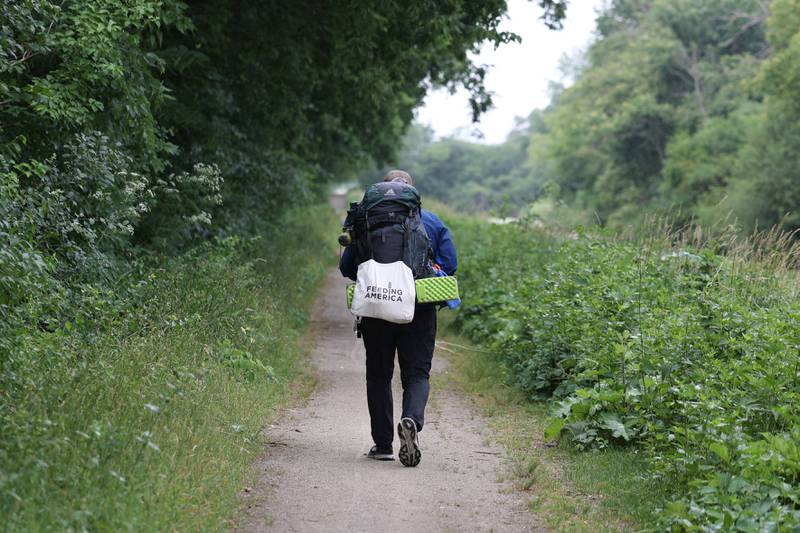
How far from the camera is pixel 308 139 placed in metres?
22.2

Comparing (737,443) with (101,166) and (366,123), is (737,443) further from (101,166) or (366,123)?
(366,123)

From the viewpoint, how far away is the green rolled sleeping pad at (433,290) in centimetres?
726

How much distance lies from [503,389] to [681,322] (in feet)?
8.79

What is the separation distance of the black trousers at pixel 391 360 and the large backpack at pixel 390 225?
1.41 feet

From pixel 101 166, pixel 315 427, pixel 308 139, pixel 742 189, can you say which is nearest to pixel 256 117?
pixel 308 139

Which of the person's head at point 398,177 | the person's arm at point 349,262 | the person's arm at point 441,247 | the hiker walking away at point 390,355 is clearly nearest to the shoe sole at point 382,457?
the hiker walking away at point 390,355

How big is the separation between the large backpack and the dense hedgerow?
1.93 m

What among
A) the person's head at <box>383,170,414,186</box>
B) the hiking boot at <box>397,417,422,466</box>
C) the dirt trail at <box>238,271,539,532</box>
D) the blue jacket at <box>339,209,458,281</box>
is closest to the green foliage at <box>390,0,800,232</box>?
the dirt trail at <box>238,271,539,532</box>

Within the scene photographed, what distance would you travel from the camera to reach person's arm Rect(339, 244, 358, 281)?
7.53 m

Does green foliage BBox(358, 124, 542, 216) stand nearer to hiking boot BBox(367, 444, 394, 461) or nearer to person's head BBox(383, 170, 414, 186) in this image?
person's head BBox(383, 170, 414, 186)

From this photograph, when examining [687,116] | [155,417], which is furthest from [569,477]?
[687,116]

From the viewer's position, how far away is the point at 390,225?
727cm

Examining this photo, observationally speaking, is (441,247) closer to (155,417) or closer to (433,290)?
(433,290)

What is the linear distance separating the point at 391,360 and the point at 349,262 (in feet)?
2.73
